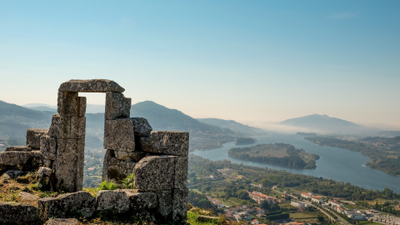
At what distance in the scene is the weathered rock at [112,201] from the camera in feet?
18.2

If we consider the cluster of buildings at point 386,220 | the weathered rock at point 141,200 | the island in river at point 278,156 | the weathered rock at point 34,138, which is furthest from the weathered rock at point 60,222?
→ the island in river at point 278,156

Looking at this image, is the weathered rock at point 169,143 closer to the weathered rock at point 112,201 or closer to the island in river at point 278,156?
the weathered rock at point 112,201

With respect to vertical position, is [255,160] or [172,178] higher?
[172,178]

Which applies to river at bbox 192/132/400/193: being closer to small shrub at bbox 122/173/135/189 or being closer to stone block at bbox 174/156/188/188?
stone block at bbox 174/156/188/188

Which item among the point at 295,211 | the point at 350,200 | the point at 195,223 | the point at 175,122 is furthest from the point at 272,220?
the point at 175,122

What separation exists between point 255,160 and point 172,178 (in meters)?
150

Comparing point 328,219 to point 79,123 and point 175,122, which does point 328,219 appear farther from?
point 175,122

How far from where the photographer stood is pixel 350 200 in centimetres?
7525

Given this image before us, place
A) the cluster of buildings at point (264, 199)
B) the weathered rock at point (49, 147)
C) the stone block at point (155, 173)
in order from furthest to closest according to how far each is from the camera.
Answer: the cluster of buildings at point (264, 199), the weathered rock at point (49, 147), the stone block at point (155, 173)

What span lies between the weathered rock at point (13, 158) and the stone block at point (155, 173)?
5.09 metres

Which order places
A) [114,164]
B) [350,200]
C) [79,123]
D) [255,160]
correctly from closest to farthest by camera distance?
[114,164]
[79,123]
[350,200]
[255,160]

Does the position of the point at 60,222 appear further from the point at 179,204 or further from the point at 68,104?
the point at 68,104

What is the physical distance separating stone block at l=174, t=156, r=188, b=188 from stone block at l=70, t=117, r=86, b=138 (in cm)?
370

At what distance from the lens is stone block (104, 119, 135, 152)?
729 cm
